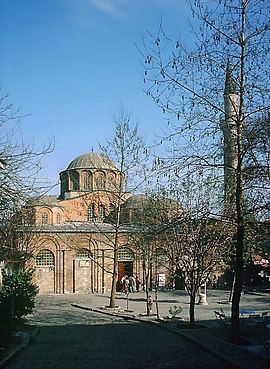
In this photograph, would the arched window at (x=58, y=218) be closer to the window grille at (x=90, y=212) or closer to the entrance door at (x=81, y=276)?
the entrance door at (x=81, y=276)

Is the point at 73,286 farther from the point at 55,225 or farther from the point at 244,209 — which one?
the point at 244,209

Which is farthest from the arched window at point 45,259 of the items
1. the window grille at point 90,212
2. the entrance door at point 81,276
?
the window grille at point 90,212

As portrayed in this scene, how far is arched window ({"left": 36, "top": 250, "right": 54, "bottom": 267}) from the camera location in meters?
52.1

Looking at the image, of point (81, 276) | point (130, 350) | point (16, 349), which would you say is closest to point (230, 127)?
point (130, 350)

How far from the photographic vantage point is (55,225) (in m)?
54.9

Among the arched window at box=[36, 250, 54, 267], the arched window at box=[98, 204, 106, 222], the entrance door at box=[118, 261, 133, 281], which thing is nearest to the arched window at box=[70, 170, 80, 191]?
the arched window at box=[36, 250, 54, 267]

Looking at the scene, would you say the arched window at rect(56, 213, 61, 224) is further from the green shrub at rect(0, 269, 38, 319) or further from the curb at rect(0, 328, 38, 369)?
the curb at rect(0, 328, 38, 369)

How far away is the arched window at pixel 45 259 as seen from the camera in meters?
52.1

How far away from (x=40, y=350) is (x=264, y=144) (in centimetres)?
774

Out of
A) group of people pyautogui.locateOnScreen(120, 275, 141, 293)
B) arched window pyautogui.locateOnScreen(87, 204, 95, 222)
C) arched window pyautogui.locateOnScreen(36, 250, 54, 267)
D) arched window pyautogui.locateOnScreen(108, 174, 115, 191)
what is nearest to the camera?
arched window pyautogui.locateOnScreen(108, 174, 115, 191)

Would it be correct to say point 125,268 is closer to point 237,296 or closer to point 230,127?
point 237,296

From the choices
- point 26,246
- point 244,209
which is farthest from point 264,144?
point 26,246

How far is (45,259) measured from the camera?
52406 millimetres

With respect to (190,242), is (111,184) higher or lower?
higher
